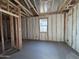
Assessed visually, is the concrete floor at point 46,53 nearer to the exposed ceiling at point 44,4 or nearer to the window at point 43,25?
the exposed ceiling at point 44,4

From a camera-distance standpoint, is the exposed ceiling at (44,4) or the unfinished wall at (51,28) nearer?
the exposed ceiling at (44,4)

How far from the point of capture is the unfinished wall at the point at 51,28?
290 inches

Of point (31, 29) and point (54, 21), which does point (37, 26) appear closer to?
point (31, 29)

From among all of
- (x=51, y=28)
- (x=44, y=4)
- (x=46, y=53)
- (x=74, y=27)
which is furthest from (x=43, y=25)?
(x=46, y=53)

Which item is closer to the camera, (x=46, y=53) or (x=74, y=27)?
(x=46, y=53)

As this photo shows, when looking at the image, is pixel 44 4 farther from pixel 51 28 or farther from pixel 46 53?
pixel 51 28

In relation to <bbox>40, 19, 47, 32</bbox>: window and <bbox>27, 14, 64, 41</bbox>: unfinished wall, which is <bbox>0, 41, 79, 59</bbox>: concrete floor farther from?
<bbox>40, 19, 47, 32</bbox>: window

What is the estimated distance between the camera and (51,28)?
7.64 metres

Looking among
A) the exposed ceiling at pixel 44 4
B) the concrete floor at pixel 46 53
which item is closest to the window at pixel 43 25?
the exposed ceiling at pixel 44 4

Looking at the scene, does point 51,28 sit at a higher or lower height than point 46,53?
higher

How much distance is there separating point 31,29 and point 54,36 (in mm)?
2213

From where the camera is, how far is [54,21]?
24.7ft

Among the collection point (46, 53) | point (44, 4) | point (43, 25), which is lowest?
point (46, 53)

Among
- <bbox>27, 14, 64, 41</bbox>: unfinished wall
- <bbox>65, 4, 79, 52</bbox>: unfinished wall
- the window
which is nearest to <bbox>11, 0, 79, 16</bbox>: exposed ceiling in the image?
<bbox>65, 4, 79, 52</bbox>: unfinished wall
